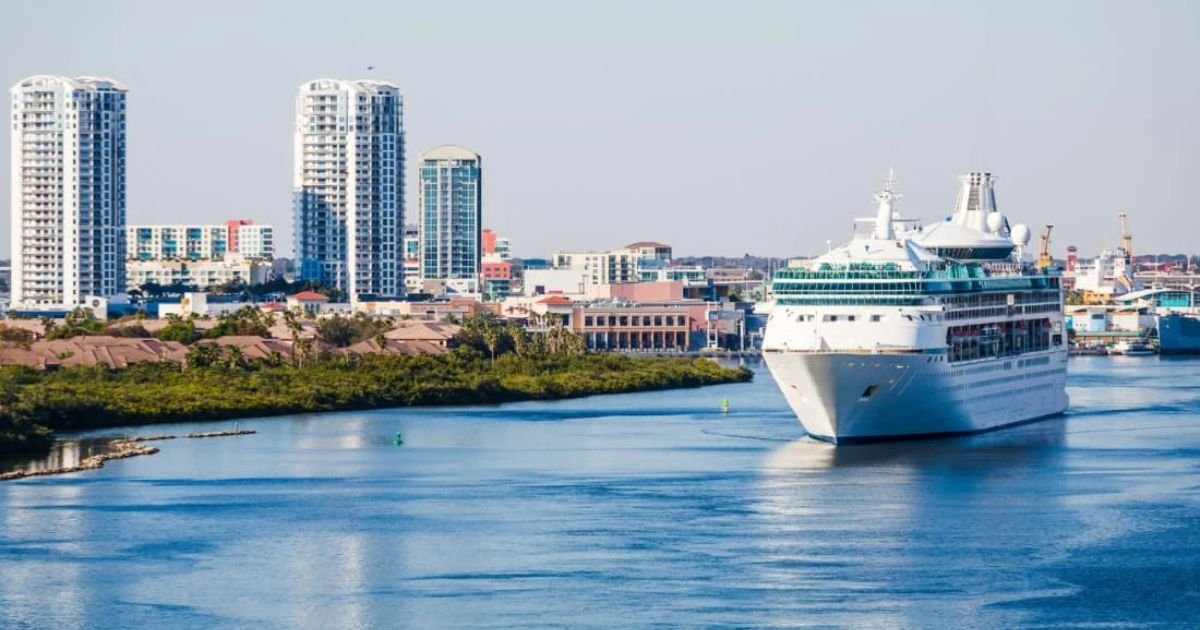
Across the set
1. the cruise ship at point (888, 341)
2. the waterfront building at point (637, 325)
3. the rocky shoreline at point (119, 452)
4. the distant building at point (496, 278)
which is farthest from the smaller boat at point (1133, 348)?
the rocky shoreline at point (119, 452)


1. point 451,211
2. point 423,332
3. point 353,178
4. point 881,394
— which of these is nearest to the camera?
point 881,394

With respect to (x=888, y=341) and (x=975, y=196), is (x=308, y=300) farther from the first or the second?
(x=888, y=341)

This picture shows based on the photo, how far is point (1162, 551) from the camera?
1215 inches

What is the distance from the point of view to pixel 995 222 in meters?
54.5

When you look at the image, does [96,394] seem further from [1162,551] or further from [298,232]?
[298,232]

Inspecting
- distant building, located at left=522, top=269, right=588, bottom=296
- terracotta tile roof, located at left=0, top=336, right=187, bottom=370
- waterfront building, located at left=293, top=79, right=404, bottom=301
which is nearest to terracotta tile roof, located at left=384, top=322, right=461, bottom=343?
terracotta tile roof, located at left=0, top=336, right=187, bottom=370

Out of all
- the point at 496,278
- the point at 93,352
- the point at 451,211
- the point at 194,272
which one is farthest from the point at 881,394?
the point at 496,278

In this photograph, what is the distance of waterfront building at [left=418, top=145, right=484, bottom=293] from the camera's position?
138m

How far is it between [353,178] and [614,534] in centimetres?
8271

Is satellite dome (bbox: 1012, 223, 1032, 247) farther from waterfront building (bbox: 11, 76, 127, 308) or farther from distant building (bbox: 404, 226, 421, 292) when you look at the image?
distant building (bbox: 404, 226, 421, 292)

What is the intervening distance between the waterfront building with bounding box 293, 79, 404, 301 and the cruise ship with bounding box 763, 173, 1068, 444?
67072mm

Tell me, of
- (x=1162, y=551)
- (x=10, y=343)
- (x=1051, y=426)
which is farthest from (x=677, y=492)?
(x=10, y=343)

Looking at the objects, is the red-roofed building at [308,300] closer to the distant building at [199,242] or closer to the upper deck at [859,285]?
the distant building at [199,242]

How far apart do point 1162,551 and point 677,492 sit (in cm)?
895
